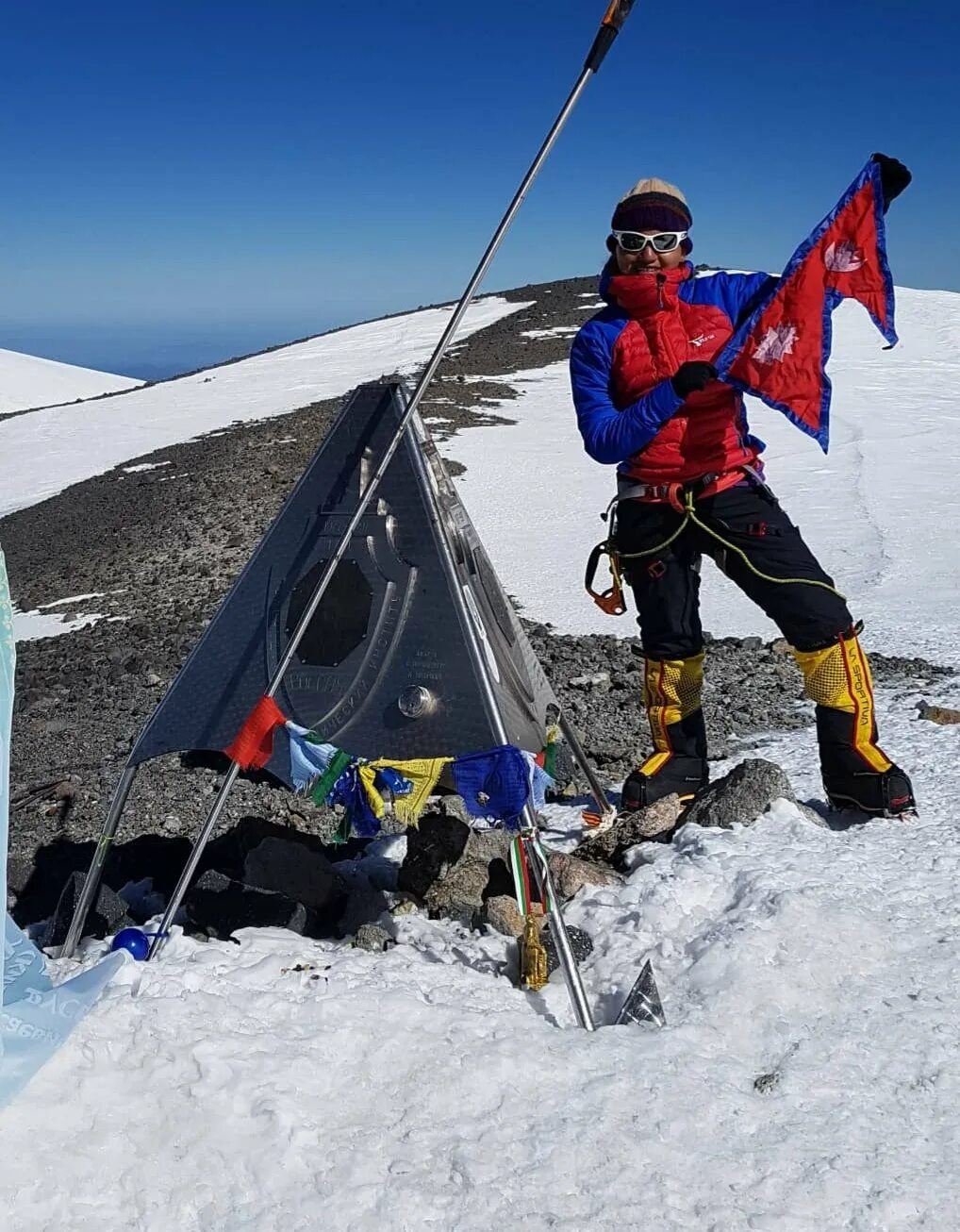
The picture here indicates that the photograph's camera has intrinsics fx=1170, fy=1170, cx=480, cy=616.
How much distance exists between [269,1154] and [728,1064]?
105 cm

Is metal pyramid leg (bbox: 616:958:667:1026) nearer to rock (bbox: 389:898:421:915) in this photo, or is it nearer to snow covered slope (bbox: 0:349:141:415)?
rock (bbox: 389:898:421:915)

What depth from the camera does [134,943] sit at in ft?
10.1

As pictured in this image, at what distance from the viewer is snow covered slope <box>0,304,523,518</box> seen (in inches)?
691

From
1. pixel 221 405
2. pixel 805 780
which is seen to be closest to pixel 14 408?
pixel 221 405

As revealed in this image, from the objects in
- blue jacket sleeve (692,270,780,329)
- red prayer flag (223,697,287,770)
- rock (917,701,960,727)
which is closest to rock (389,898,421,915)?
red prayer flag (223,697,287,770)

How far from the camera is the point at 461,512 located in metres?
3.31

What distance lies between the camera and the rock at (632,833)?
3.96 metres

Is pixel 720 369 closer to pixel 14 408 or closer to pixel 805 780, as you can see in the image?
pixel 805 780

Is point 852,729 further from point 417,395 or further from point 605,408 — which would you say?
point 417,395

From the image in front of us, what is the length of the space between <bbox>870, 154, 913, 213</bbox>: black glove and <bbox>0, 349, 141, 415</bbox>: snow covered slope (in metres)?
32.5

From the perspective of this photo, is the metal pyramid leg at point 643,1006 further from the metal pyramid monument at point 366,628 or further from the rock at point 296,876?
the rock at point 296,876

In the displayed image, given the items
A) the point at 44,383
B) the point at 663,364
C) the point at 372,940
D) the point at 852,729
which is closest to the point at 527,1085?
the point at 372,940

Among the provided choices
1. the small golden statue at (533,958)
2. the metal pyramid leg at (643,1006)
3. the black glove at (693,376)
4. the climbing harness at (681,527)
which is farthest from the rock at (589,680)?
the metal pyramid leg at (643,1006)

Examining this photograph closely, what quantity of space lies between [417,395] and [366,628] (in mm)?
636
